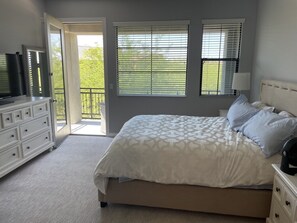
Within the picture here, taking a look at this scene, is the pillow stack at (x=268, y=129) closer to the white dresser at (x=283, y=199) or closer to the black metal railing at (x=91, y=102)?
the white dresser at (x=283, y=199)

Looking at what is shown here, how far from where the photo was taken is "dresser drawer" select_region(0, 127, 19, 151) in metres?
2.76

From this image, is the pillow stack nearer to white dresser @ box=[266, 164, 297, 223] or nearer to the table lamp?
white dresser @ box=[266, 164, 297, 223]

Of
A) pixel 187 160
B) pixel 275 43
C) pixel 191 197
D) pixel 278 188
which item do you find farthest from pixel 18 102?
pixel 275 43

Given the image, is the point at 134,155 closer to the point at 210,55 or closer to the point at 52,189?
the point at 52,189

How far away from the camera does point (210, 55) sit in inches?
166

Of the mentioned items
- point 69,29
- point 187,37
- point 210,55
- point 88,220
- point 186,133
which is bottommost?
point 88,220

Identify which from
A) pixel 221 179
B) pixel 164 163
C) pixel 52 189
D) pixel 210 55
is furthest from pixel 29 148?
pixel 210 55

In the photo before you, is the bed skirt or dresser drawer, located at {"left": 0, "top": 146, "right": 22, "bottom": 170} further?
dresser drawer, located at {"left": 0, "top": 146, "right": 22, "bottom": 170}

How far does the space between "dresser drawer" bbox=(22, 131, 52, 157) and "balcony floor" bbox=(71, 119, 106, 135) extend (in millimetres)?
1212

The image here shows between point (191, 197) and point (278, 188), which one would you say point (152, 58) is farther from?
point (278, 188)

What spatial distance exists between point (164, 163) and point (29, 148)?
2268mm

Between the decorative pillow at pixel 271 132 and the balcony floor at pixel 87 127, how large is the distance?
354 cm

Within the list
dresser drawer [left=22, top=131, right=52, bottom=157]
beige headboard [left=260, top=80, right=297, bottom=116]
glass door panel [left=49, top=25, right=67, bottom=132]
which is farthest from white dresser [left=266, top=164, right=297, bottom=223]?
glass door panel [left=49, top=25, right=67, bottom=132]

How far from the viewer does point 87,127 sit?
5.48 m
